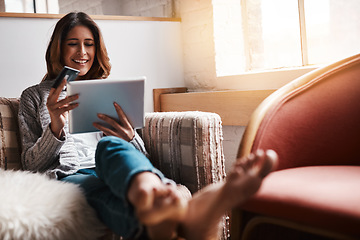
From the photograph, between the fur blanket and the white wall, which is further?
the white wall

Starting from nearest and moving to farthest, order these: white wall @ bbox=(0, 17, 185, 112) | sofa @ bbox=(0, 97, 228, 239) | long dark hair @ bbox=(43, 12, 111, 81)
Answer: sofa @ bbox=(0, 97, 228, 239)
long dark hair @ bbox=(43, 12, 111, 81)
white wall @ bbox=(0, 17, 185, 112)

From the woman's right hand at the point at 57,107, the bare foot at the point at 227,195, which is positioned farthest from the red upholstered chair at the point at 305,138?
the woman's right hand at the point at 57,107

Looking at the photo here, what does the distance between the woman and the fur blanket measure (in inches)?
2.3

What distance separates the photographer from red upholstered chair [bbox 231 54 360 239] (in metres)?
1.00

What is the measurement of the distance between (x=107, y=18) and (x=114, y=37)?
10cm

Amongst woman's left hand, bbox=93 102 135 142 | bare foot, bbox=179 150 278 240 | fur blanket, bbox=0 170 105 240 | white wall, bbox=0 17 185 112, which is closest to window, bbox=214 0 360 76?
white wall, bbox=0 17 185 112

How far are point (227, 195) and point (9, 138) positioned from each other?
997mm

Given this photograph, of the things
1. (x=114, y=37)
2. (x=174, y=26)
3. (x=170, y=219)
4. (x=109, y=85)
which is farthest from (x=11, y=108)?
(x=174, y=26)

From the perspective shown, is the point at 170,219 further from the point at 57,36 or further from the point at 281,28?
the point at 281,28

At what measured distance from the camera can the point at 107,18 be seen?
7.18 ft

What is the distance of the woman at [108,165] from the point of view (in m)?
0.83

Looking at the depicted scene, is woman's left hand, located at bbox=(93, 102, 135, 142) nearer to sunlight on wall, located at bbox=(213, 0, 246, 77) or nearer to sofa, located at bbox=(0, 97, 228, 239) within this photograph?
sofa, located at bbox=(0, 97, 228, 239)

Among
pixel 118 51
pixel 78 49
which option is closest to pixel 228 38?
pixel 118 51

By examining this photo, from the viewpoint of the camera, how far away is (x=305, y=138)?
121 cm
